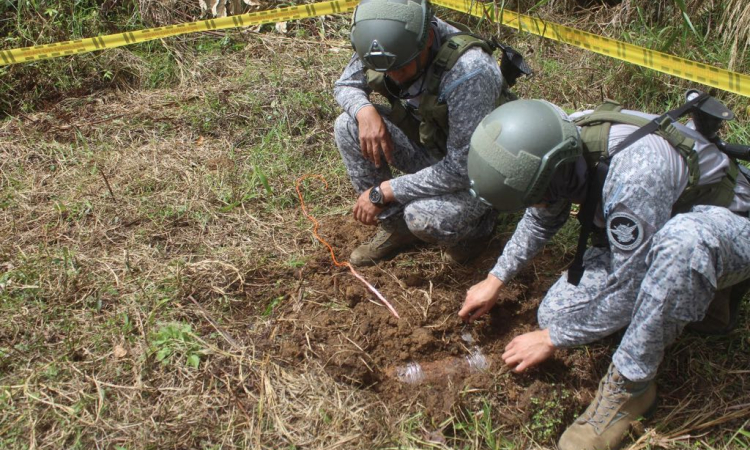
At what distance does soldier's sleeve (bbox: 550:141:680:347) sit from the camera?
7.06 feet

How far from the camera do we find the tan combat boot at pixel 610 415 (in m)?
2.47

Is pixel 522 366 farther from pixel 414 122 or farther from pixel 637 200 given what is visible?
pixel 414 122

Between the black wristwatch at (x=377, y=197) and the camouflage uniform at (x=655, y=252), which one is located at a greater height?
Result: the camouflage uniform at (x=655, y=252)

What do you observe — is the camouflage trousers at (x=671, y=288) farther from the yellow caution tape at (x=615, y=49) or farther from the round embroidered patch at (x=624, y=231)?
the yellow caution tape at (x=615, y=49)

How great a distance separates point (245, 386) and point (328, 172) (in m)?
1.83

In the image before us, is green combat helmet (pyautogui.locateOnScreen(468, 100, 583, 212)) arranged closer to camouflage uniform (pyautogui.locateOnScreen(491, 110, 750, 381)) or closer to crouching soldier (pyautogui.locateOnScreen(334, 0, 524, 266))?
camouflage uniform (pyautogui.locateOnScreen(491, 110, 750, 381))

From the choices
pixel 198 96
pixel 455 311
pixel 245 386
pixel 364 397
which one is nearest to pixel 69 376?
pixel 245 386

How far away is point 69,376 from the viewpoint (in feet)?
9.28

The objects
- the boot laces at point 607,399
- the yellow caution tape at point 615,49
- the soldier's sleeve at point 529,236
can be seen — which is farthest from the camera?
the yellow caution tape at point 615,49

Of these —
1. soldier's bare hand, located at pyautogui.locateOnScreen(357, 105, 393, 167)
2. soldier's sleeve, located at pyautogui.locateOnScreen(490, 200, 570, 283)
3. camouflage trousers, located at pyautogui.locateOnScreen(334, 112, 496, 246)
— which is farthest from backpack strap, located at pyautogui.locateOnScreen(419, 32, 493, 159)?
soldier's sleeve, located at pyautogui.locateOnScreen(490, 200, 570, 283)

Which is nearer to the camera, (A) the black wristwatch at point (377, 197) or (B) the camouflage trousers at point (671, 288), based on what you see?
(B) the camouflage trousers at point (671, 288)

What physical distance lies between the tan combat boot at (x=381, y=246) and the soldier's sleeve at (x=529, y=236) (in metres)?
0.73

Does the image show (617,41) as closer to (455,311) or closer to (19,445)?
(455,311)

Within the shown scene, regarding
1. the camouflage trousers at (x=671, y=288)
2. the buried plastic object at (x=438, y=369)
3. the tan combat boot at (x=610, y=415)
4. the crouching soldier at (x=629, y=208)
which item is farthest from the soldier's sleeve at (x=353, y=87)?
the tan combat boot at (x=610, y=415)
